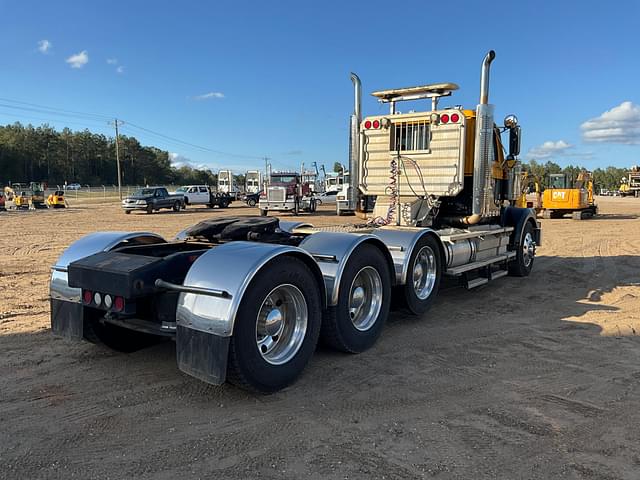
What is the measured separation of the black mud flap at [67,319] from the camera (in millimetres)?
4324

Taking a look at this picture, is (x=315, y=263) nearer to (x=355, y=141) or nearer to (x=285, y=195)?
(x=355, y=141)

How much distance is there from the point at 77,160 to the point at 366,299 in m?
119

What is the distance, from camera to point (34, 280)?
8602mm

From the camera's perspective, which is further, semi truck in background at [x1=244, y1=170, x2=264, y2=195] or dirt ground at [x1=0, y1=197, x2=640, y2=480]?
semi truck in background at [x1=244, y1=170, x2=264, y2=195]

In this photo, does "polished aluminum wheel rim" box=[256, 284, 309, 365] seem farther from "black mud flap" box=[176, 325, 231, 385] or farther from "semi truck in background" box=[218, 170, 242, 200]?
"semi truck in background" box=[218, 170, 242, 200]

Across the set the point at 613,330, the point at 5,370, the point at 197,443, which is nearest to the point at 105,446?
the point at 197,443

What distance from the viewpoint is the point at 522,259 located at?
30.5 ft

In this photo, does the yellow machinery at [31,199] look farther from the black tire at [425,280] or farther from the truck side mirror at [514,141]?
the black tire at [425,280]

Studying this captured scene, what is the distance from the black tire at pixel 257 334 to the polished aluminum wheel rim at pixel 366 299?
0.83 m

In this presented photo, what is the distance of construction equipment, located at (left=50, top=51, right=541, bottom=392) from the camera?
12.0 ft

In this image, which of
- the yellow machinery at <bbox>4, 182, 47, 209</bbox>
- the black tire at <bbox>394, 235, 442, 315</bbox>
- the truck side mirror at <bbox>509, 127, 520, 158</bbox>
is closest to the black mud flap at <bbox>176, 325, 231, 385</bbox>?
the black tire at <bbox>394, 235, 442, 315</bbox>

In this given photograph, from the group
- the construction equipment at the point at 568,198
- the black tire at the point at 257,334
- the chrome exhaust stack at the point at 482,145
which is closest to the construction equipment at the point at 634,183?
the construction equipment at the point at 568,198

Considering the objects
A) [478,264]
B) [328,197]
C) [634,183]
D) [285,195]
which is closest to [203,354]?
[478,264]

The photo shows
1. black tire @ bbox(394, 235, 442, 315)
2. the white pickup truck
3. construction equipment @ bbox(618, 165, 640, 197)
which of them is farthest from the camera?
construction equipment @ bbox(618, 165, 640, 197)
